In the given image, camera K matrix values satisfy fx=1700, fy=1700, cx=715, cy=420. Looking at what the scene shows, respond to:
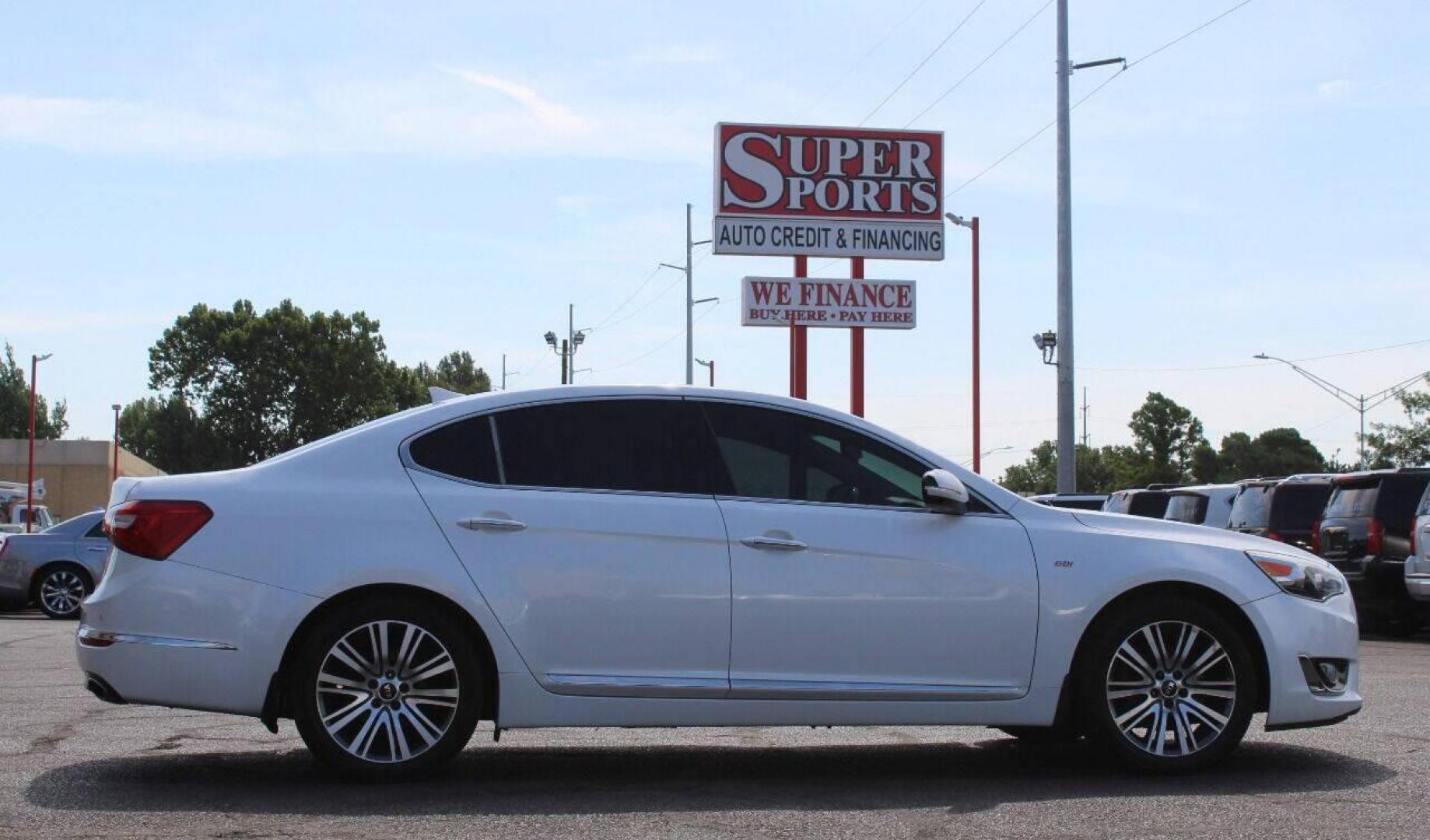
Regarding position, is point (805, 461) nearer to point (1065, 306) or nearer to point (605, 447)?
point (605, 447)

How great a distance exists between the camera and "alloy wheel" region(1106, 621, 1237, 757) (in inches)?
270

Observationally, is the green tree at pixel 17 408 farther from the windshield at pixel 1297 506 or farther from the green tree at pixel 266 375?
the windshield at pixel 1297 506

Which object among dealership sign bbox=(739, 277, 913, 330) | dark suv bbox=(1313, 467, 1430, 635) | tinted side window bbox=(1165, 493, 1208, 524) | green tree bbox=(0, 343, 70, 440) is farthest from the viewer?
green tree bbox=(0, 343, 70, 440)

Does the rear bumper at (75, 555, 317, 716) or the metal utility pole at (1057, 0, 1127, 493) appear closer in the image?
the rear bumper at (75, 555, 317, 716)

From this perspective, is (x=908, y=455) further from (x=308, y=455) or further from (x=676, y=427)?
(x=308, y=455)

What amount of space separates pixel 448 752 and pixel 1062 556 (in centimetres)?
256

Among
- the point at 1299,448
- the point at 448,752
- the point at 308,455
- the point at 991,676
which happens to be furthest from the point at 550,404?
the point at 1299,448

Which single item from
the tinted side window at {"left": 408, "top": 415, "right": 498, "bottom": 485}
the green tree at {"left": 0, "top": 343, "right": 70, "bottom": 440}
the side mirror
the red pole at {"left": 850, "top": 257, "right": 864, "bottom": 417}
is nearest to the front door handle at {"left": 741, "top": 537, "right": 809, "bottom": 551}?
the side mirror

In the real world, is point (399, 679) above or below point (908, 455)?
below

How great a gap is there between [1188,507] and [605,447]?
16551 mm

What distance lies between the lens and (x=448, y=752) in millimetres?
6488

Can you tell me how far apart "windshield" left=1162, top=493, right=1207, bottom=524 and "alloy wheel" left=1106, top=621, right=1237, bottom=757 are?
15.1 m

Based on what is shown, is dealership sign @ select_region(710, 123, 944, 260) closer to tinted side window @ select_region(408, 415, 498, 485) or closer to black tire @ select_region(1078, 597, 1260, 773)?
tinted side window @ select_region(408, 415, 498, 485)

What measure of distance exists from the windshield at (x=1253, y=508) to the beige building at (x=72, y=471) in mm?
62911
